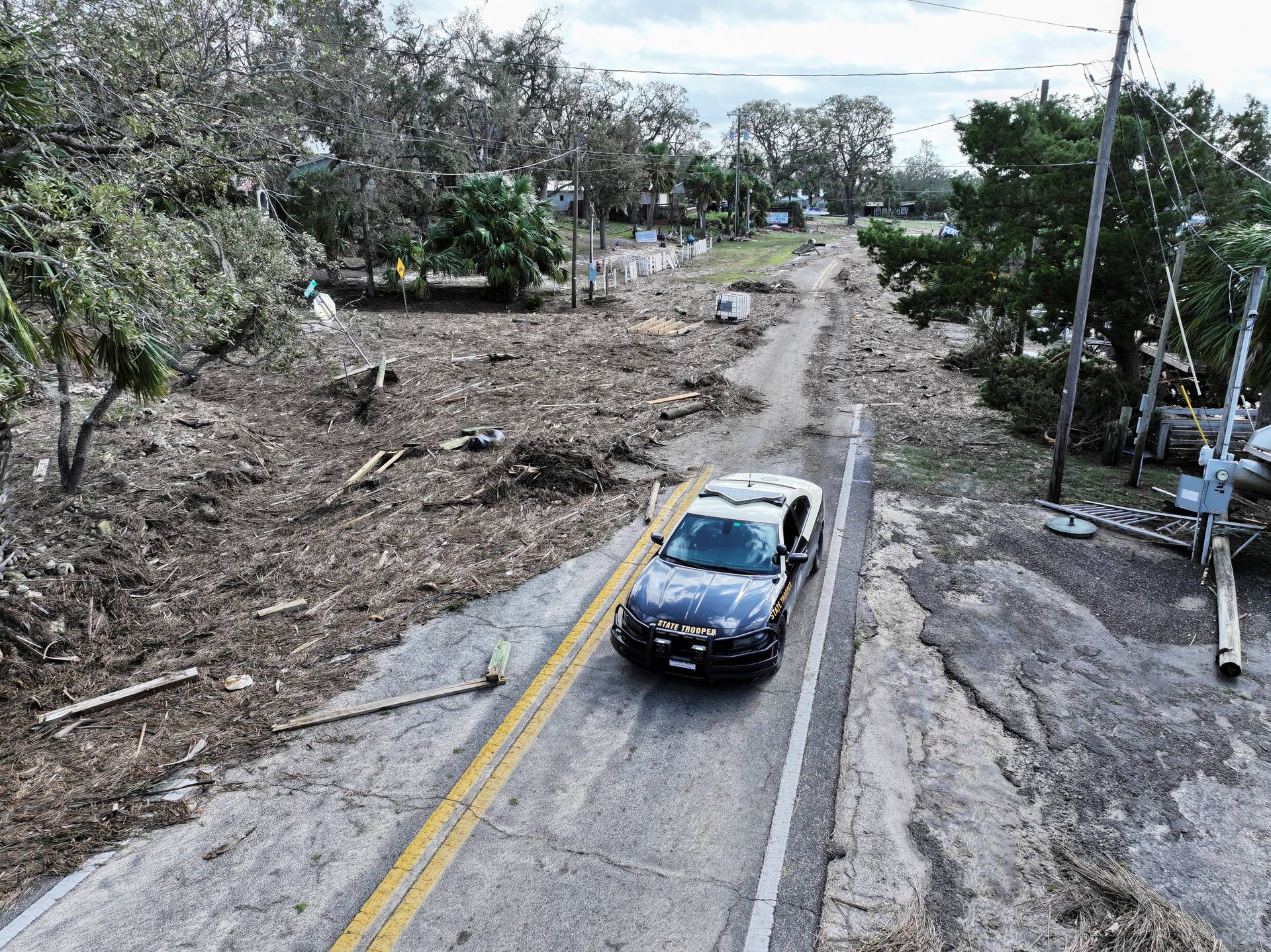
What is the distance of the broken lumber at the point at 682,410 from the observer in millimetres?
18703

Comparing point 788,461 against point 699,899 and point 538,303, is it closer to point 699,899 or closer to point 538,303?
point 699,899

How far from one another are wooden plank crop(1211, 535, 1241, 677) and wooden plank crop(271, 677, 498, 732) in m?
8.01

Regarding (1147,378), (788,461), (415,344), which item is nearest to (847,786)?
(788,461)

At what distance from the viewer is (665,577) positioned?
881 cm

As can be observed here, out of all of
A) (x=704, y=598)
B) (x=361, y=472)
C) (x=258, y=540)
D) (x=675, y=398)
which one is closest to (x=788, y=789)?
(x=704, y=598)

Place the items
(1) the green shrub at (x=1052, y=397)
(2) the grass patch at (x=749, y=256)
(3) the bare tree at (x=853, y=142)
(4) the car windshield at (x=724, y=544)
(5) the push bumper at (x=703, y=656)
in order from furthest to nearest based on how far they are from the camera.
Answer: (3) the bare tree at (x=853, y=142) < (2) the grass patch at (x=749, y=256) < (1) the green shrub at (x=1052, y=397) < (4) the car windshield at (x=724, y=544) < (5) the push bumper at (x=703, y=656)

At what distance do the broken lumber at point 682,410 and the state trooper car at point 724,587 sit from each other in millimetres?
8252

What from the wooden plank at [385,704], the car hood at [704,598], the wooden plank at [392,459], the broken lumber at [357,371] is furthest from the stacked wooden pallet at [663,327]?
the wooden plank at [385,704]

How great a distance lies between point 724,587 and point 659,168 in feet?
203

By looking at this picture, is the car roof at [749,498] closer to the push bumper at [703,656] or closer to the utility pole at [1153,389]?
the push bumper at [703,656]

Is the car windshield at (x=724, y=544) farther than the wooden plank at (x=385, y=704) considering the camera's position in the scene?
Yes

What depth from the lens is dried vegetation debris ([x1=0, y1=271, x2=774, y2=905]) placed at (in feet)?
24.1

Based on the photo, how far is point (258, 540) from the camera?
41.1 feet

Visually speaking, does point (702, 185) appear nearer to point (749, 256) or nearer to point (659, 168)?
point (659, 168)
